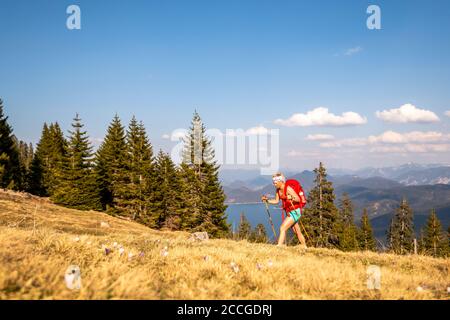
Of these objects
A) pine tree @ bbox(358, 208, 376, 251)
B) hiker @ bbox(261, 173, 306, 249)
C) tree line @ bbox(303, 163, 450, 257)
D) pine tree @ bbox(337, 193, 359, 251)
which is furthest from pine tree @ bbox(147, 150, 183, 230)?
hiker @ bbox(261, 173, 306, 249)

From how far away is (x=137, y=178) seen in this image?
44438 mm

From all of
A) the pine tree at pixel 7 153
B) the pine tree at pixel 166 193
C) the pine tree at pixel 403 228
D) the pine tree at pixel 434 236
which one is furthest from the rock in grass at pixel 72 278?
the pine tree at pixel 434 236

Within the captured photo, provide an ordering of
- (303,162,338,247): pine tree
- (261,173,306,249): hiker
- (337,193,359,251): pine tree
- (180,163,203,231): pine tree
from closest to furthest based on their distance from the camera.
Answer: (261,173,306,249): hiker, (180,163,203,231): pine tree, (303,162,338,247): pine tree, (337,193,359,251): pine tree

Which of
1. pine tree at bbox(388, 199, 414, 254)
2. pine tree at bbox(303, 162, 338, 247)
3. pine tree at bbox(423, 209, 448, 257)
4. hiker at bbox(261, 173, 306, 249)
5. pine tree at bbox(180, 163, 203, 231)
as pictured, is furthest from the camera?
pine tree at bbox(388, 199, 414, 254)

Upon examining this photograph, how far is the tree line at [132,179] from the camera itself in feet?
128

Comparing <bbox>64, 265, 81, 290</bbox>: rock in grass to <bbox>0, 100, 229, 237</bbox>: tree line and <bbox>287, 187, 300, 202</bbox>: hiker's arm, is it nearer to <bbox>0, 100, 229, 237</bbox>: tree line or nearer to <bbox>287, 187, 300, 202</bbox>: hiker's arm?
<bbox>287, 187, 300, 202</bbox>: hiker's arm

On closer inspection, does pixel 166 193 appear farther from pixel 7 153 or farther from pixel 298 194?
pixel 298 194

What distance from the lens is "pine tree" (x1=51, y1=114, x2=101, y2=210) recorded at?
41.2m

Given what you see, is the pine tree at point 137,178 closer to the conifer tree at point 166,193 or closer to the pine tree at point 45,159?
the conifer tree at point 166,193

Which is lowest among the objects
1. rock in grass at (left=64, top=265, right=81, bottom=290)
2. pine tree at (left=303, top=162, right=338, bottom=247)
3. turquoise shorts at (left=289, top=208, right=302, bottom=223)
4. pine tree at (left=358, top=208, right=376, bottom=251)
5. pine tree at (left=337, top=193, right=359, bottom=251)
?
pine tree at (left=358, top=208, right=376, bottom=251)

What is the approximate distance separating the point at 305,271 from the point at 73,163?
44.6 metres

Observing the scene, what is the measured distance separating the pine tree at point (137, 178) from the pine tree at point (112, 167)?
419 mm
